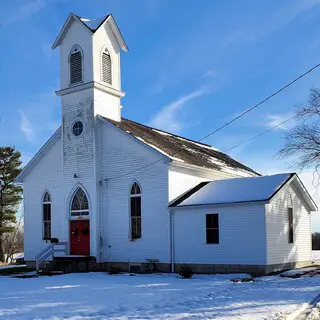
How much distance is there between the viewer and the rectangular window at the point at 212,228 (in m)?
22.8

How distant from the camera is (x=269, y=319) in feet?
35.3

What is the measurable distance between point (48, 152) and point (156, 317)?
62.8 ft

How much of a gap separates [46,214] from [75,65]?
8.54m

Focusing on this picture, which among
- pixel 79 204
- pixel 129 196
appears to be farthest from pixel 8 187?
pixel 129 196

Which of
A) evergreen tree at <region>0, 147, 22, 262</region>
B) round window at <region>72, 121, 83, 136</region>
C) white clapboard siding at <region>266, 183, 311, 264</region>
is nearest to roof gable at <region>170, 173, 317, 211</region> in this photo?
white clapboard siding at <region>266, 183, 311, 264</region>

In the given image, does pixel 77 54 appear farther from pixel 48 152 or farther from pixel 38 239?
pixel 38 239

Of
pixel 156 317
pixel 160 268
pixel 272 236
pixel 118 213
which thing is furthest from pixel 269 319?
pixel 118 213

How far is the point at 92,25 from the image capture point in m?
27.6

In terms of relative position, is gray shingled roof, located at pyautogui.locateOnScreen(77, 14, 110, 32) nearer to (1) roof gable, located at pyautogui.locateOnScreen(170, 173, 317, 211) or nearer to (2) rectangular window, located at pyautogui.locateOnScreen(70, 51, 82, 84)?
(2) rectangular window, located at pyautogui.locateOnScreen(70, 51, 82, 84)

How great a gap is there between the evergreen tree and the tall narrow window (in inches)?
817

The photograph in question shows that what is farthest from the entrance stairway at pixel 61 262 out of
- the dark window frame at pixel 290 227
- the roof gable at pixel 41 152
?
the dark window frame at pixel 290 227

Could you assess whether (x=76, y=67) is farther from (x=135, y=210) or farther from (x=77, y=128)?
(x=135, y=210)

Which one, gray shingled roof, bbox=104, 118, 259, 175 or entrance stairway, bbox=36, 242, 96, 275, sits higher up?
gray shingled roof, bbox=104, 118, 259, 175

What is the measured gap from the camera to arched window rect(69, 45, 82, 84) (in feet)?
89.6
